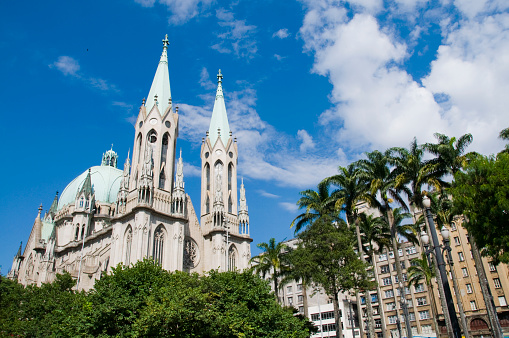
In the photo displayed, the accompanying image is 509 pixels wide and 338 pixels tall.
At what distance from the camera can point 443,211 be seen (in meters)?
33.9

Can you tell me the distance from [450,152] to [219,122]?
123 ft

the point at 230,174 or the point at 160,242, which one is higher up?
the point at 230,174

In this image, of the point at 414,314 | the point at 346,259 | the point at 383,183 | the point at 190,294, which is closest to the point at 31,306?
the point at 190,294

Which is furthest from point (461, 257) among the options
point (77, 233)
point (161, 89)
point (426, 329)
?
point (77, 233)

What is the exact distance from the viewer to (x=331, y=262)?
2973 centimetres

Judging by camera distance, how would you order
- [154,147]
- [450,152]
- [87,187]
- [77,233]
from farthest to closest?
[87,187], [77,233], [154,147], [450,152]

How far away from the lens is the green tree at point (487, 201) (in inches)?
846

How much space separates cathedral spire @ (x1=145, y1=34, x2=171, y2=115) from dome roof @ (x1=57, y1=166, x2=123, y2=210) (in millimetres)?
25841

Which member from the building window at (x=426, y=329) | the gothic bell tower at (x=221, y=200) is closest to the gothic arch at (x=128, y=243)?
the gothic bell tower at (x=221, y=200)

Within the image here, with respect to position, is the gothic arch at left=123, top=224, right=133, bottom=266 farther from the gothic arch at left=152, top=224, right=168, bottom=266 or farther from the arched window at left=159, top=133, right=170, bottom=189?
the arched window at left=159, top=133, right=170, bottom=189

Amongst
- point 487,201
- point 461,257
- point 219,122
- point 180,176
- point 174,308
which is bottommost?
point 174,308

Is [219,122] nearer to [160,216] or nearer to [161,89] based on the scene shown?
[161,89]

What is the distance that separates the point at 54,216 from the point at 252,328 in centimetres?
5930

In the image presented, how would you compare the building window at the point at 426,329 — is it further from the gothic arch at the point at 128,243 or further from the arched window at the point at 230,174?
the gothic arch at the point at 128,243
